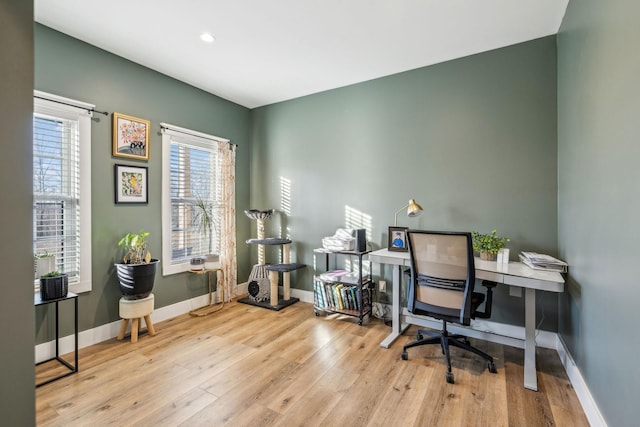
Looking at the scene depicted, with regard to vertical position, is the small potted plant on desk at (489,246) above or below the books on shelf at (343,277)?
above

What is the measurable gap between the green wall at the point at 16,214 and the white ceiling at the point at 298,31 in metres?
1.46

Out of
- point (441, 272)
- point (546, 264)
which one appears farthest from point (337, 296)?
point (546, 264)

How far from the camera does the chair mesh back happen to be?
2.15 m

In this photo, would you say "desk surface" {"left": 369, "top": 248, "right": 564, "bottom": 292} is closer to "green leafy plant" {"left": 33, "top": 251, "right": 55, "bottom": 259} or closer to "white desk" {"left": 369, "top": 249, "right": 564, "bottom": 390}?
A: "white desk" {"left": 369, "top": 249, "right": 564, "bottom": 390}

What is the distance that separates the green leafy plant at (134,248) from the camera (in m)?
2.81

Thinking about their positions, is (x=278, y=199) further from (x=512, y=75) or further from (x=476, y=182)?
(x=512, y=75)

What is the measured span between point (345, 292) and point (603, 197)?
230 cm

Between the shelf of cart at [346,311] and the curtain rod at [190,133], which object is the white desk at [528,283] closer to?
the shelf of cart at [346,311]

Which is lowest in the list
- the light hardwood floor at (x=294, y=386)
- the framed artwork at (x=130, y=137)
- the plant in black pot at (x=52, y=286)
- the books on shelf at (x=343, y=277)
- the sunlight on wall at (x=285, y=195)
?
the light hardwood floor at (x=294, y=386)

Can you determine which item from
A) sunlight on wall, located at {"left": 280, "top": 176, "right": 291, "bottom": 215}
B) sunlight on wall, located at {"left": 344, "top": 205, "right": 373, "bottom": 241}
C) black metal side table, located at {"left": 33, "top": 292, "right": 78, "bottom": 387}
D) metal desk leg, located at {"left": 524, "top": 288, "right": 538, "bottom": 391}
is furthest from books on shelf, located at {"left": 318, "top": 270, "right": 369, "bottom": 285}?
black metal side table, located at {"left": 33, "top": 292, "right": 78, "bottom": 387}

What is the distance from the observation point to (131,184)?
9.74ft

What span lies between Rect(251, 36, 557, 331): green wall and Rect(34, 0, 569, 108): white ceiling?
255 mm

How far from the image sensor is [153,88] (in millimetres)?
3168

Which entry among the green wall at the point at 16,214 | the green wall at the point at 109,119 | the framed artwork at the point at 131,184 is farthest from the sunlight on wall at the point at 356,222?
the green wall at the point at 16,214
